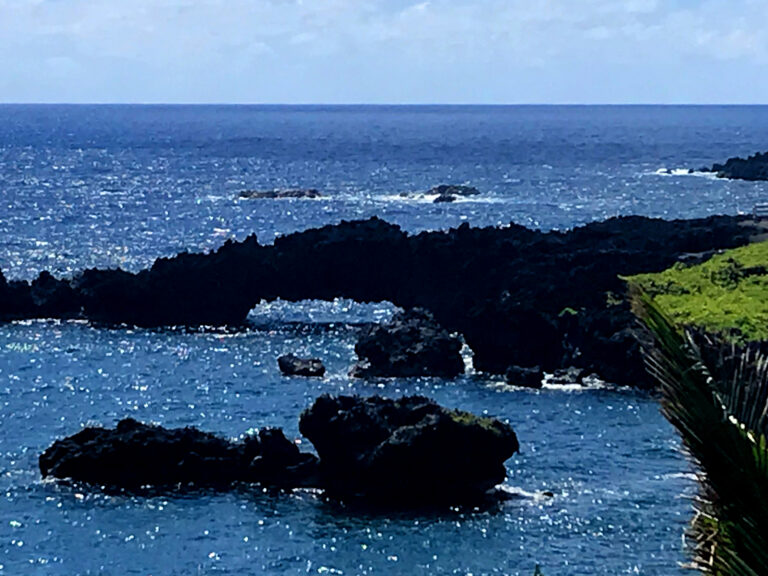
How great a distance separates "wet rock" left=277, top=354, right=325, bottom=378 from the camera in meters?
83.9

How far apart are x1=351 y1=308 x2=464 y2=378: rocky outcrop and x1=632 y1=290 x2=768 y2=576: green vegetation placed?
2955 inches

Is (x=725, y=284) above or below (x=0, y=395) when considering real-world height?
above

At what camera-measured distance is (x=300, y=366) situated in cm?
8431

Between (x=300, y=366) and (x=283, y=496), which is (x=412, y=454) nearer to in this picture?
(x=283, y=496)

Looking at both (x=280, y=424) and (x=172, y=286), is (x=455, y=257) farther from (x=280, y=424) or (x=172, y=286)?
(x=280, y=424)

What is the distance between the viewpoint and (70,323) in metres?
103

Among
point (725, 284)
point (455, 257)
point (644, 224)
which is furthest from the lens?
point (644, 224)

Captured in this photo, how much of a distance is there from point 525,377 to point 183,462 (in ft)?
83.2

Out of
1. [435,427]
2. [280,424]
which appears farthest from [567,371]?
[435,427]

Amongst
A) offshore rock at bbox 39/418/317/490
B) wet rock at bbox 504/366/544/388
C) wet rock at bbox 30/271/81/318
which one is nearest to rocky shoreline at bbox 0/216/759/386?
wet rock at bbox 30/271/81/318

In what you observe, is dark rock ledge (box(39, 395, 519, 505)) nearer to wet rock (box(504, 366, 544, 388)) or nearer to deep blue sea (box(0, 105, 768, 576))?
deep blue sea (box(0, 105, 768, 576))

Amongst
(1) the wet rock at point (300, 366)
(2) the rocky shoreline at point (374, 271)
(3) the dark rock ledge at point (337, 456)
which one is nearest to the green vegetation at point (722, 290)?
(2) the rocky shoreline at point (374, 271)

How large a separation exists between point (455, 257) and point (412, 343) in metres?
17.5

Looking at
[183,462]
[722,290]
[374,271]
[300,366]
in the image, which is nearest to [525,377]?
[300,366]
